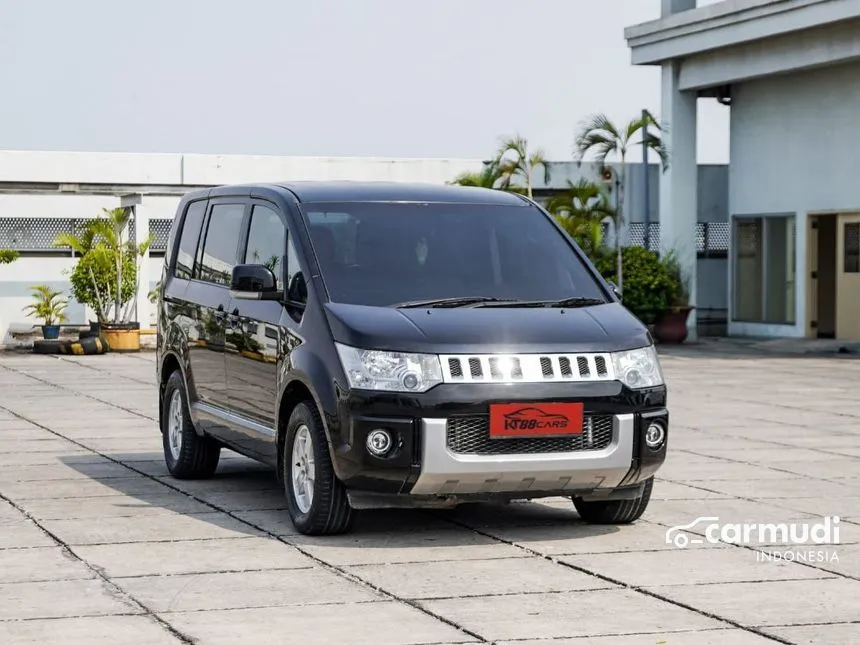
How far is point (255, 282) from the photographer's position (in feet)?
31.3

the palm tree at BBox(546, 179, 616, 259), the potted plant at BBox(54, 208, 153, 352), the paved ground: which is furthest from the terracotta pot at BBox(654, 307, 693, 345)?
the paved ground

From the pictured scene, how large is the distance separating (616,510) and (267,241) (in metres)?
2.62

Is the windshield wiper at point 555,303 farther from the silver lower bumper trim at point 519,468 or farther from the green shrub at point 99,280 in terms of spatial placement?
the green shrub at point 99,280

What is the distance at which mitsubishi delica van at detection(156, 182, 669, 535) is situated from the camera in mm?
8484

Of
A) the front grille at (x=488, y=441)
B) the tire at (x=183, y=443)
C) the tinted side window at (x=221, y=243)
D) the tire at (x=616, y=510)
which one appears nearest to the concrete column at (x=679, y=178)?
the tire at (x=183, y=443)

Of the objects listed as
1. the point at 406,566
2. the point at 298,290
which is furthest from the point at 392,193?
the point at 406,566

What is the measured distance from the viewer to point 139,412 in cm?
1698

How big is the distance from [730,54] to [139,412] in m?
17.8

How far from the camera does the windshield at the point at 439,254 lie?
9336 mm

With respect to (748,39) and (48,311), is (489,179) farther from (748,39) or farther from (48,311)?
(48,311)

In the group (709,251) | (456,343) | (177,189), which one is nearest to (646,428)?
(456,343)

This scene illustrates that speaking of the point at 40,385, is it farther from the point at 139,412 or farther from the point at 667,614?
the point at 667,614

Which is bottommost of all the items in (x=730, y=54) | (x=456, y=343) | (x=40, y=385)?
(x=40, y=385)

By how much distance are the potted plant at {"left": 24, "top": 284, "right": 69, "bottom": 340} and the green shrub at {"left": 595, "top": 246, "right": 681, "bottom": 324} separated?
32.2ft
